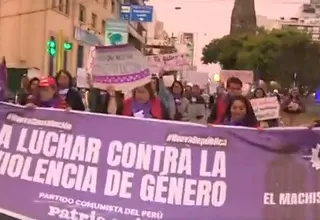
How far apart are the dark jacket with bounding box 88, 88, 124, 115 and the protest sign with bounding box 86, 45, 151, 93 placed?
0.12 m

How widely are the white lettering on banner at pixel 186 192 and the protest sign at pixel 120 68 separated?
9.35 feet

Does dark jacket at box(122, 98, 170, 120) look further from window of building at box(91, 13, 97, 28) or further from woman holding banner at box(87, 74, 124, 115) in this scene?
window of building at box(91, 13, 97, 28)

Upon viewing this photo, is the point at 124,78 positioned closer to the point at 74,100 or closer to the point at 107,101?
the point at 107,101

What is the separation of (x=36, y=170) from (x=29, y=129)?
1.42 ft

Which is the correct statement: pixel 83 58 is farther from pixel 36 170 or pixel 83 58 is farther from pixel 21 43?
pixel 36 170

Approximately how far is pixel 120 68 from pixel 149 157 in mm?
2989

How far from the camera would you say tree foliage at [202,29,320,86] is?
60125 millimetres

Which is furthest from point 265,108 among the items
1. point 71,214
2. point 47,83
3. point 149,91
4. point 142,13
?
point 142,13

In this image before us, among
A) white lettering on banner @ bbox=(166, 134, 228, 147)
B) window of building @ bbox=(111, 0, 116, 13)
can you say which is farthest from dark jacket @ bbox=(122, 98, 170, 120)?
window of building @ bbox=(111, 0, 116, 13)

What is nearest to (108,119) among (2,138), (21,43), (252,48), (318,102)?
(2,138)

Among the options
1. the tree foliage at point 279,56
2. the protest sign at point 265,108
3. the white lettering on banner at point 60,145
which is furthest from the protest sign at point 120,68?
the tree foliage at point 279,56

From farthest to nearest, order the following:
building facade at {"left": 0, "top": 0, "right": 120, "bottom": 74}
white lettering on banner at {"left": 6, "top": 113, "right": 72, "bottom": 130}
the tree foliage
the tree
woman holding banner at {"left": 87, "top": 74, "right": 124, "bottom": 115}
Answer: the tree foliage < the tree < building facade at {"left": 0, "top": 0, "right": 120, "bottom": 74} < woman holding banner at {"left": 87, "top": 74, "right": 124, "bottom": 115} < white lettering on banner at {"left": 6, "top": 113, "right": 72, "bottom": 130}

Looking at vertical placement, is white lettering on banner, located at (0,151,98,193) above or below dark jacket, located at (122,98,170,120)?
below

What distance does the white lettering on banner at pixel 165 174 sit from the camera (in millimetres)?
7137
